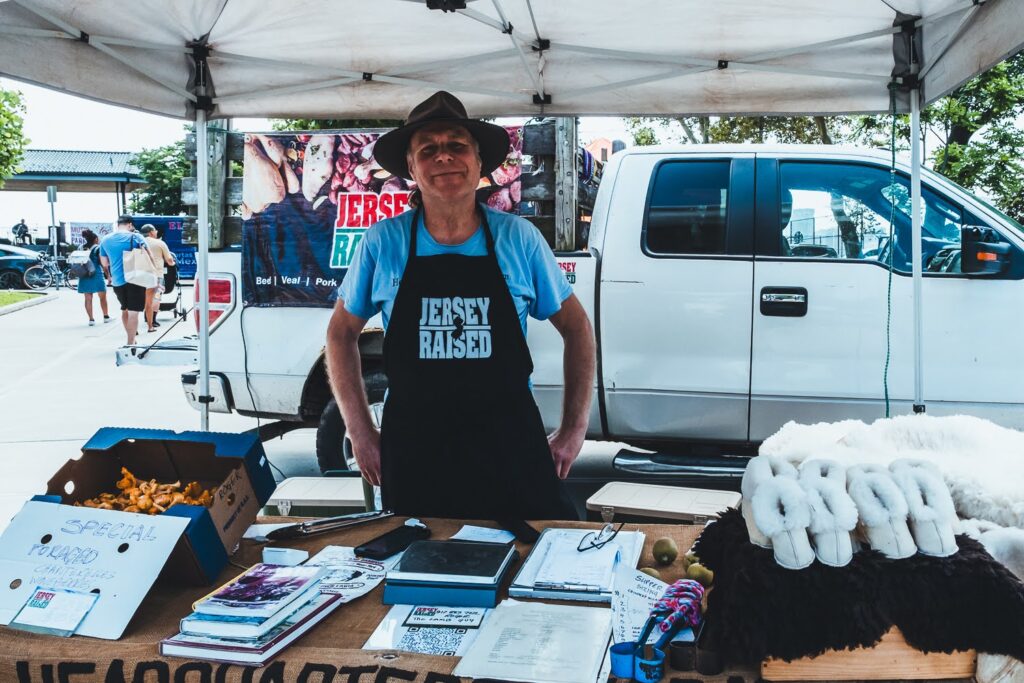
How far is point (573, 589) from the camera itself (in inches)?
67.5

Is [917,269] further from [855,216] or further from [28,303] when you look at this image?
[28,303]

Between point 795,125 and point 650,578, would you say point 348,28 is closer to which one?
point 650,578

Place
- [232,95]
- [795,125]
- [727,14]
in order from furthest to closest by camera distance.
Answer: [795,125], [232,95], [727,14]

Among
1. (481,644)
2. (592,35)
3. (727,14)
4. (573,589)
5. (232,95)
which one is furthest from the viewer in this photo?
(232,95)

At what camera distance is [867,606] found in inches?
53.4

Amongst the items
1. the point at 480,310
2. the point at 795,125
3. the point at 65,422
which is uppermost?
the point at 795,125

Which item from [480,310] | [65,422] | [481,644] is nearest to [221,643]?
[481,644]

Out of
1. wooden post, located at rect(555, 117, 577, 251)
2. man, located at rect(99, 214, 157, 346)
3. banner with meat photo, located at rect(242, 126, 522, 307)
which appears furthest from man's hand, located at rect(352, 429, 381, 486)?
man, located at rect(99, 214, 157, 346)

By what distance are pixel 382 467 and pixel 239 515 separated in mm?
636

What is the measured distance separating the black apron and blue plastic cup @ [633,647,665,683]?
1.13 metres

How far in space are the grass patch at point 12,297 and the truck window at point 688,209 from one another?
1984cm

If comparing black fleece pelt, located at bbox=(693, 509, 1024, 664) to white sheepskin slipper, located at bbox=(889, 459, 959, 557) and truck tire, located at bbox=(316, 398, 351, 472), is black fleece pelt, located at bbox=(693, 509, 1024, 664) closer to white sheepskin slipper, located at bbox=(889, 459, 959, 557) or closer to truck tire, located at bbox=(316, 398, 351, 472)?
white sheepskin slipper, located at bbox=(889, 459, 959, 557)

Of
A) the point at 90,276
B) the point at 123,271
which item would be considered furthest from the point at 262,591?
the point at 90,276

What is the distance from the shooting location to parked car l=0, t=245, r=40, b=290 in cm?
2664
